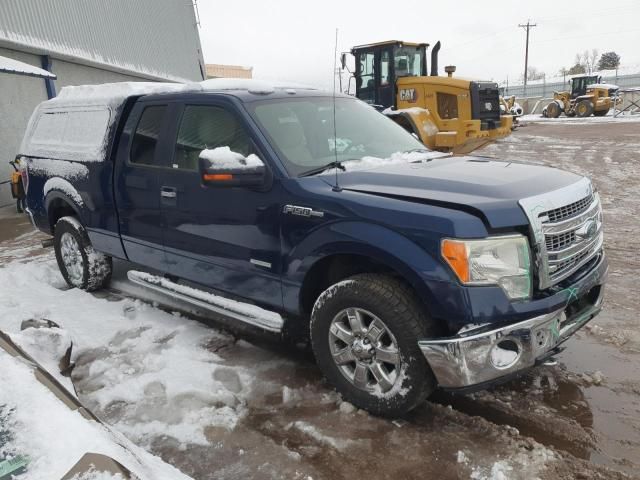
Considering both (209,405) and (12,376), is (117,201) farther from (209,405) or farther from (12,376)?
(12,376)

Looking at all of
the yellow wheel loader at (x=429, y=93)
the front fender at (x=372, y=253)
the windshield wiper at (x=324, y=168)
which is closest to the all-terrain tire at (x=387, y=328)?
the front fender at (x=372, y=253)

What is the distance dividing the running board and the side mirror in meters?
0.90

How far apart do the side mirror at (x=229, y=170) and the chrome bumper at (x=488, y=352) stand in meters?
1.44

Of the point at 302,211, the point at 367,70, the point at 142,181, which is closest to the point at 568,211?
the point at 302,211

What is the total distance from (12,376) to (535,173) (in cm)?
300

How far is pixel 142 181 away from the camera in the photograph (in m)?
4.21

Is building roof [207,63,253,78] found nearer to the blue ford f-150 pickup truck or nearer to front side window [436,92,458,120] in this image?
front side window [436,92,458,120]

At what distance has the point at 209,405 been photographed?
3.16 metres

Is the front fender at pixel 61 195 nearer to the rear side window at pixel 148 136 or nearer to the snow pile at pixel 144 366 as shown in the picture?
the snow pile at pixel 144 366

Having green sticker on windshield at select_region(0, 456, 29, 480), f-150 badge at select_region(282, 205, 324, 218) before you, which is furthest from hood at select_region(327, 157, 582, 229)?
green sticker on windshield at select_region(0, 456, 29, 480)

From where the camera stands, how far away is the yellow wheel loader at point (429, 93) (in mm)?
11617

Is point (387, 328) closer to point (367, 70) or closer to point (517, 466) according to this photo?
point (517, 466)

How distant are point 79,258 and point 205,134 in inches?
93.6

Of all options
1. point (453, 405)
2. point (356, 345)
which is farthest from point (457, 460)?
point (356, 345)
